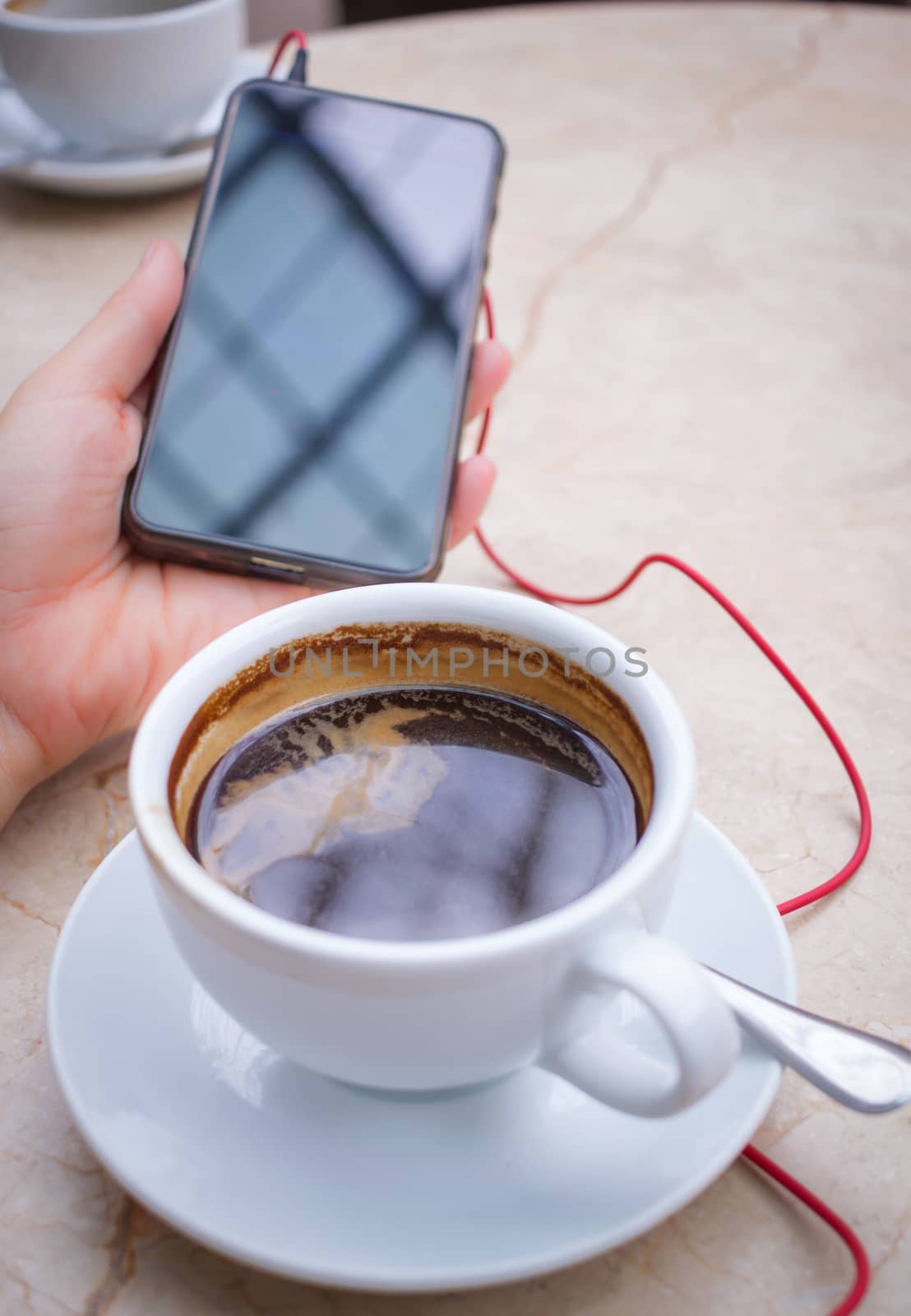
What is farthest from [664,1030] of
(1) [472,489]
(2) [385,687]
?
(1) [472,489]

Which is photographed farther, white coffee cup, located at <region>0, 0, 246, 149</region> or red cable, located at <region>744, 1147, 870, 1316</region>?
white coffee cup, located at <region>0, 0, 246, 149</region>

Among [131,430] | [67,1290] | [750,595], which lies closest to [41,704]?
[131,430]

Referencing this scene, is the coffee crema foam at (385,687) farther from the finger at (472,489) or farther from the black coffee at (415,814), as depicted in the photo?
the finger at (472,489)

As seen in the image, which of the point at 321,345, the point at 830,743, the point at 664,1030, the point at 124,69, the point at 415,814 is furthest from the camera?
the point at 124,69

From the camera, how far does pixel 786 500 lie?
80cm

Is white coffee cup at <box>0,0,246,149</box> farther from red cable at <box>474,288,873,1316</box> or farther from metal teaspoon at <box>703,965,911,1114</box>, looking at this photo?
metal teaspoon at <box>703,965,911,1114</box>

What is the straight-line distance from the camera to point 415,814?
45 cm

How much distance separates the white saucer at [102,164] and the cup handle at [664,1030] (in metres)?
0.92

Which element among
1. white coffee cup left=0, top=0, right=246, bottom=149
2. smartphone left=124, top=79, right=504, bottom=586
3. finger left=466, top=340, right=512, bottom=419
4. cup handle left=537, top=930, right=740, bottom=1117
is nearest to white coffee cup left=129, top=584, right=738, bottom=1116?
cup handle left=537, top=930, right=740, bottom=1117

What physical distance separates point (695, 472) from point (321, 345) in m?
0.28

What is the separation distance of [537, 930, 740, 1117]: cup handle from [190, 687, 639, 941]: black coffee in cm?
6

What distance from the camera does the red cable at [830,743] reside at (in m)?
0.39

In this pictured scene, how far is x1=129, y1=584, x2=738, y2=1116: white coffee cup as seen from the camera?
1.09ft

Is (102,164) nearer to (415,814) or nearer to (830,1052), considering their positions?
(415,814)
